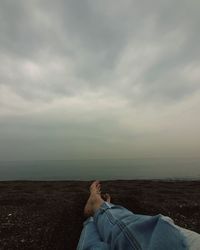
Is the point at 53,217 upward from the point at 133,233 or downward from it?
upward

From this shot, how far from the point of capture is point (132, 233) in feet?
10.8

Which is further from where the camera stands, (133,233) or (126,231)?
(126,231)

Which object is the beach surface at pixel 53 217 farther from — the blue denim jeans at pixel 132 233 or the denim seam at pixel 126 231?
the denim seam at pixel 126 231

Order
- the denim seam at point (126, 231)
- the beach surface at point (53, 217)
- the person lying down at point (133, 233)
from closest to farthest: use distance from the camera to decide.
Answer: the person lying down at point (133, 233) < the denim seam at point (126, 231) < the beach surface at point (53, 217)

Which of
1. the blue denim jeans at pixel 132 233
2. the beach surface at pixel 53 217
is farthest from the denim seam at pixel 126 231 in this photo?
the beach surface at pixel 53 217

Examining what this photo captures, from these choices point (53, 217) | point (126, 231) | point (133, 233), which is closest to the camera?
point (133, 233)

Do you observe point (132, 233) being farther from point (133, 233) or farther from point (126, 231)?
point (126, 231)

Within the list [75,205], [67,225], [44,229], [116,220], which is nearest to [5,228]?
[44,229]

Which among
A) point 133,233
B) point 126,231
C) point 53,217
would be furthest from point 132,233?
point 53,217

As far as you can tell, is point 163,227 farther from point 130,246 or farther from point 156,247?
point 130,246

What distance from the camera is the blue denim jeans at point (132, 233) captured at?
8.60ft

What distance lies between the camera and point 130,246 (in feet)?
10.5

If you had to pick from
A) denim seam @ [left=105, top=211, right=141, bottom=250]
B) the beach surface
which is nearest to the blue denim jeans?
denim seam @ [left=105, top=211, right=141, bottom=250]

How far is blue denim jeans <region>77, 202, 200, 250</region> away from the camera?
8.60ft
